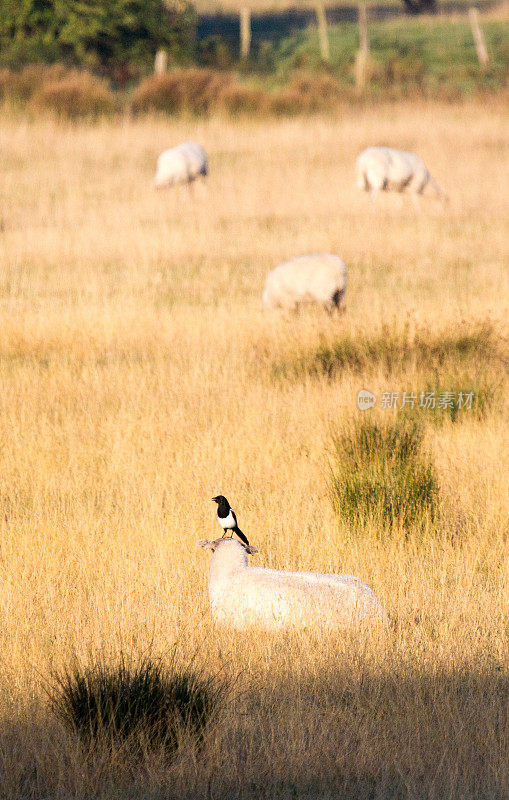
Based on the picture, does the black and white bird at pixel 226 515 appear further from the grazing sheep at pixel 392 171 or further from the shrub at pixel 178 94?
the shrub at pixel 178 94

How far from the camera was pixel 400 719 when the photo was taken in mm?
3543

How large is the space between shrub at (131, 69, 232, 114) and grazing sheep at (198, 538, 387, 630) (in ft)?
77.0

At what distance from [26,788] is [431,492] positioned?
323cm

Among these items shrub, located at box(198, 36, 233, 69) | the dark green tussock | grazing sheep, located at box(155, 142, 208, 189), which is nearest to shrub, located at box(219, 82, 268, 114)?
grazing sheep, located at box(155, 142, 208, 189)

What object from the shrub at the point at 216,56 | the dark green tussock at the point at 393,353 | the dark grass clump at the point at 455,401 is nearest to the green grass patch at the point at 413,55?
the shrub at the point at 216,56

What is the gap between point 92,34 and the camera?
33.2 m

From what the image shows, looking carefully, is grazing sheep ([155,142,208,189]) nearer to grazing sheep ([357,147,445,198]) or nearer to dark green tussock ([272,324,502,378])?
grazing sheep ([357,147,445,198])

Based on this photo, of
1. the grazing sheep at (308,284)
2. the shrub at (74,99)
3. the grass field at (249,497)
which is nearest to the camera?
the grass field at (249,497)

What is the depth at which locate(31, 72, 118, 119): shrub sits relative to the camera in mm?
25156

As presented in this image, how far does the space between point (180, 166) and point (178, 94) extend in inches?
324

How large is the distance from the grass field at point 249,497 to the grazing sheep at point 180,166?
9.19 ft

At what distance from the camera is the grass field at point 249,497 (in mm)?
3383

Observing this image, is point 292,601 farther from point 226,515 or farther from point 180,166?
point 180,166

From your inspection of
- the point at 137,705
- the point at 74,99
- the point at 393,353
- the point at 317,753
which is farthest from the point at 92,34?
the point at 317,753
